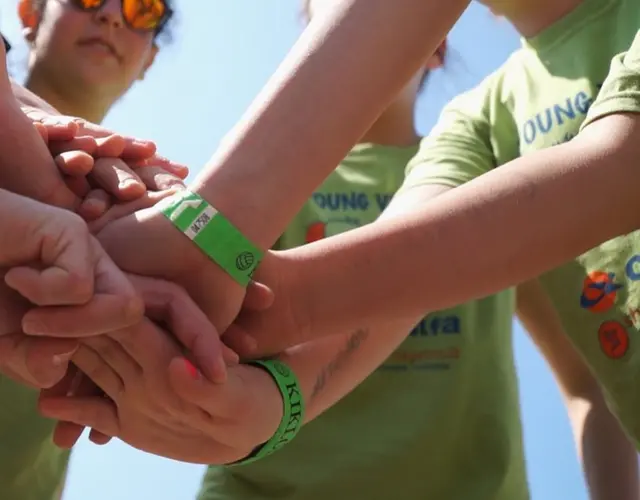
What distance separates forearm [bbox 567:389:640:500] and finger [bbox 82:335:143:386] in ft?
2.88

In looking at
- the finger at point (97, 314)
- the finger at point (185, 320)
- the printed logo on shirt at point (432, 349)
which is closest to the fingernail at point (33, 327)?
the finger at point (97, 314)

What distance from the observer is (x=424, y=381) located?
126 cm

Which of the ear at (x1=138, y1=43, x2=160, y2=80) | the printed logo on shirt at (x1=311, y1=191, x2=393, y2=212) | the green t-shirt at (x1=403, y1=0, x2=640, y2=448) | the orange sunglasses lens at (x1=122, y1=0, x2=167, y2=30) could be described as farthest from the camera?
the ear at (x1=138, y1=43, x2=160, y2=80)

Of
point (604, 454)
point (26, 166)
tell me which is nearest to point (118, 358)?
point (26, 166)

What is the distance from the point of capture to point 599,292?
3.43 feet

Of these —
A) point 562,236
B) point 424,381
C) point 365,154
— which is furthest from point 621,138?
point 365,154

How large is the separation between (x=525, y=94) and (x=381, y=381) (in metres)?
0.51

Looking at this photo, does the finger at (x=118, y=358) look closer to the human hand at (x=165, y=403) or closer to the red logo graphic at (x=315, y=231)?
the human hand at (x=165, y=403)

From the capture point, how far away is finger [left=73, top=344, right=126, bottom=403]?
0.79 meters

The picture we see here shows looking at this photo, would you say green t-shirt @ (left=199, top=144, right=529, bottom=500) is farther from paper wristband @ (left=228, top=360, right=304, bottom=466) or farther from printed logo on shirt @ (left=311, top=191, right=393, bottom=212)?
paper wristband @ (left=228, top=360, right=304, bottom=466)

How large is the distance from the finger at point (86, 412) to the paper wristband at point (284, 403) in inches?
6.1

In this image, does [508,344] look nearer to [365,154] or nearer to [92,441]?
[365,154]

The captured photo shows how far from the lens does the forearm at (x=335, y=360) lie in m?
0.94

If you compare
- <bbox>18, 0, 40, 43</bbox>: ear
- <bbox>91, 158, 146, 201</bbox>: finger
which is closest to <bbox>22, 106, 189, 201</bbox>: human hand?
<bbox>91, 158, 146, 201</bbox>: finger
